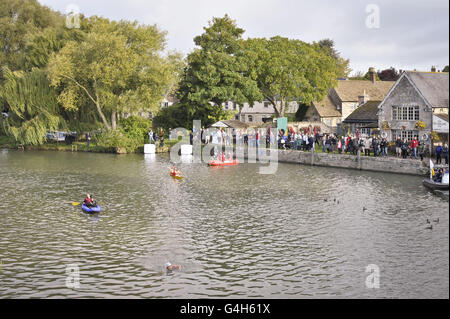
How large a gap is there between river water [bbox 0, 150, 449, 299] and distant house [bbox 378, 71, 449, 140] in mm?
9887

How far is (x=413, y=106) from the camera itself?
52781 mm

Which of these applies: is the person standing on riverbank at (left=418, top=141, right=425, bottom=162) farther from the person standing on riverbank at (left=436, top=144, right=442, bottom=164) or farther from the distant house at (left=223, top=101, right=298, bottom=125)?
the distant house at (left=223, top=101, right=298, bottom=125)

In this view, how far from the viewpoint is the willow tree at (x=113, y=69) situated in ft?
207

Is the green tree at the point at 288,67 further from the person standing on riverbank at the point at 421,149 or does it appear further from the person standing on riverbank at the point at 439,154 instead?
the person standing on riverbank at the point at 439,154

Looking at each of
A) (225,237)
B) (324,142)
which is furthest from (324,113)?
(225,237)

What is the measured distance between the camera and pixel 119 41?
204ft

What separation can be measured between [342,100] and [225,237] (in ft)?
199

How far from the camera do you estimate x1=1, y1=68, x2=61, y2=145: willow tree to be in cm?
6606

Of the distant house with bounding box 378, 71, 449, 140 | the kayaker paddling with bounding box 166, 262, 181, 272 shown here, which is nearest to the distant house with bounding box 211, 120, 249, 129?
the distant house with bounding box 378, 71, 449, 140

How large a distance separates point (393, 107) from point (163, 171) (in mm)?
24831

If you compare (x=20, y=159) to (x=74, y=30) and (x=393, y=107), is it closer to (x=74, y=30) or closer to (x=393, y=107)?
(x=74, y=30)

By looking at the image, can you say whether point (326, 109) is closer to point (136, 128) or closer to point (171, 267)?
point (136, 128)

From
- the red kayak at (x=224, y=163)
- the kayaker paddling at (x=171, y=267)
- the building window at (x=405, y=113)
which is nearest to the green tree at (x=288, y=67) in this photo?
the building window at (x=405, y=113)

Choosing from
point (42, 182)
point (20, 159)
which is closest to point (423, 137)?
point (42, 182)
